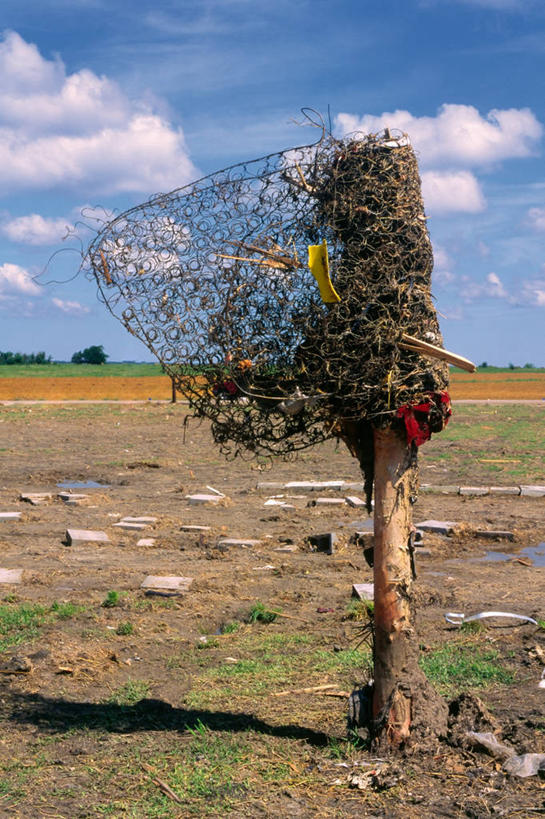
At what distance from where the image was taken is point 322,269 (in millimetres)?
5059

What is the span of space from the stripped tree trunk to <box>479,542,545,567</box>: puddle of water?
260 inches

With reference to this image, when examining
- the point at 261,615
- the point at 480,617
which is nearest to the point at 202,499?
the point at 261,615

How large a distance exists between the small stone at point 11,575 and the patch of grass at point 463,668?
5.35 meters

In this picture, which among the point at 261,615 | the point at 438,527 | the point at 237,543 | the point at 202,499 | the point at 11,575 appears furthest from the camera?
the point at 202,499

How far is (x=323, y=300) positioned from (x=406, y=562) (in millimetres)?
1848

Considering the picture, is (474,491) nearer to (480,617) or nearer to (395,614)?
(480,617)

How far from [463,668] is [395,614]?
83.5 inches

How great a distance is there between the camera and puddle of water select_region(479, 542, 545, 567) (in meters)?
12.0

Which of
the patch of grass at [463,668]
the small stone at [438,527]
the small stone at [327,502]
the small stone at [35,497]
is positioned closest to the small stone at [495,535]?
the small stone at [438,527]

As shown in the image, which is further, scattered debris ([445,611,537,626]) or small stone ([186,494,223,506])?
small stone ([186,494,223,506])

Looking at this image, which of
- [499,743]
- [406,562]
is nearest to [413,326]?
[406,562]

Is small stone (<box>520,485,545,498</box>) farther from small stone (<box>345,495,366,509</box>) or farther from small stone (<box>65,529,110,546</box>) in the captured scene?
small stone (<box>65,529,110,546</box>)

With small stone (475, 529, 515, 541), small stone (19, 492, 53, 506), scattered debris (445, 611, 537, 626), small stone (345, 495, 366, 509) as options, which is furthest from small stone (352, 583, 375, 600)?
small stone (19, 492, 53, 506)

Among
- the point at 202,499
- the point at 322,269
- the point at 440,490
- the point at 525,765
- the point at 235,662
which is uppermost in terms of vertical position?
the point at 322,269
